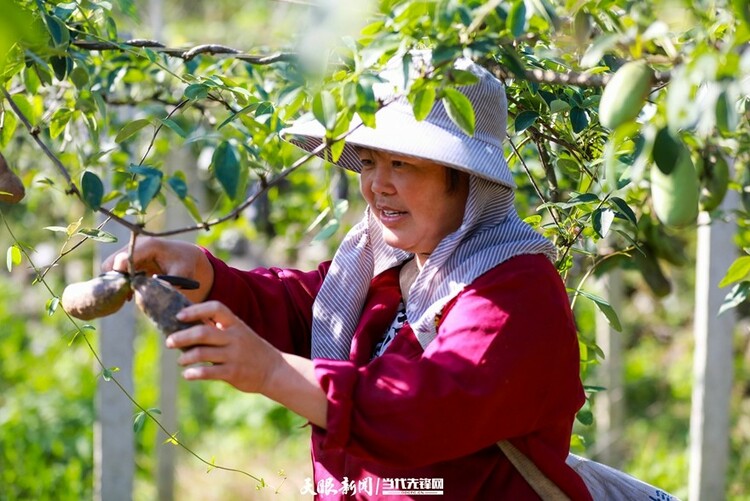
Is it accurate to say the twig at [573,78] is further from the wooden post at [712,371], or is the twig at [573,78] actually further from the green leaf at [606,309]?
the wooden post at [712,371]

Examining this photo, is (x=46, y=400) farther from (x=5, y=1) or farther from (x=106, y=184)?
(x=5, y=1)

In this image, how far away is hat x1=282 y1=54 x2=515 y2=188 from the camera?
1.22m

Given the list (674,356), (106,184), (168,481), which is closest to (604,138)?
(106,184)

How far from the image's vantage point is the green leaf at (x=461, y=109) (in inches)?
42.3

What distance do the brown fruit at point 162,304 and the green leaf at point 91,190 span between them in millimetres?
107

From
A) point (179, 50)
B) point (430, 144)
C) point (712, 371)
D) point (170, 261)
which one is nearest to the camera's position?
point (430, 144)

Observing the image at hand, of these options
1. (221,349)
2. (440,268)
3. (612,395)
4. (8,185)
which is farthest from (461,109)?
(612,395)

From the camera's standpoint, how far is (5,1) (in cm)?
52

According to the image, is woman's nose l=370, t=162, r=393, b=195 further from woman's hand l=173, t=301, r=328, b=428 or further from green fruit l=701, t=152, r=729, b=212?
green fruit l=701, t=152, r=729, b=212

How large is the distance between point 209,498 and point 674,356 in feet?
8.94

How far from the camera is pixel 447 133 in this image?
1248 mm

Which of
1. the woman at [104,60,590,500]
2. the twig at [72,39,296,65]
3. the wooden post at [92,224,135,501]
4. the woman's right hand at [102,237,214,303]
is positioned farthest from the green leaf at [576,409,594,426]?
the wooden post at [92,224,135,501]

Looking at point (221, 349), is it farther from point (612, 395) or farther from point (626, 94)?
point (612, 395)

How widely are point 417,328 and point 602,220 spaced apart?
1.01 feet
